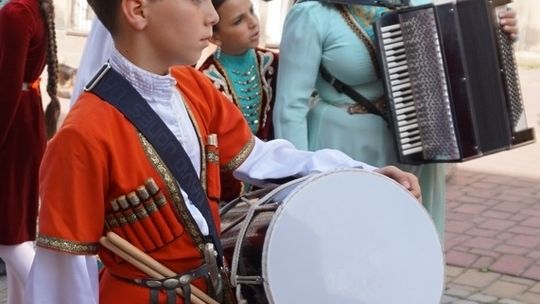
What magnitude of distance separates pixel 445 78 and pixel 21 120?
183 centimetres

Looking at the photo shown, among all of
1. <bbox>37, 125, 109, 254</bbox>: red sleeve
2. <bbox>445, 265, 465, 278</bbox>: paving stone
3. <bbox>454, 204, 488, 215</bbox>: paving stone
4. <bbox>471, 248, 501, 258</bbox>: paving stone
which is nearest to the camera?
<bbox>37, 125, 109, 254</bbox>: red sleeve

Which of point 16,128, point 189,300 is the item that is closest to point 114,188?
point 189,300

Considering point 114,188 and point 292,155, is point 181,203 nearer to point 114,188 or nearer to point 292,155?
point 114,188

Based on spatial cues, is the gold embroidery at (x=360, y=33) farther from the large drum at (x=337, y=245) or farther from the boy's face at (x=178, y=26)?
the boy's face at (x=178, y=26)

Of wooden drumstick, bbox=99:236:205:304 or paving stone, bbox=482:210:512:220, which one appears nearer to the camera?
wooden drumstick, bbox=99:236:205:304

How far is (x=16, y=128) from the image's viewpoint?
372 centimetres

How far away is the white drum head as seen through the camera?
5.81 feet

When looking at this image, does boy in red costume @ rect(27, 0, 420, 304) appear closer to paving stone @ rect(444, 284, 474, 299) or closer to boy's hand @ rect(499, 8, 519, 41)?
boy's hand @ rect(499, 8, 519, 41)

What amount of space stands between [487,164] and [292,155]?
531cm

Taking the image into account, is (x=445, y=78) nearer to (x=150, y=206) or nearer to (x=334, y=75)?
(x=334, y=75)

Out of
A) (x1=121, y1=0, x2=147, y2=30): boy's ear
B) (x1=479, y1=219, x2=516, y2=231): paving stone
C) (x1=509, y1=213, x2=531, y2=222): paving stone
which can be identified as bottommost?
Answer: (x1=509, y1=213, x2=531, y2=222): paving stone

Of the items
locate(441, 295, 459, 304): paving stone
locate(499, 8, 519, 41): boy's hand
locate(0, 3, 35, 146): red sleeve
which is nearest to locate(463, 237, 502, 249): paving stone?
locate(441, 295, 459, 304): paving stone

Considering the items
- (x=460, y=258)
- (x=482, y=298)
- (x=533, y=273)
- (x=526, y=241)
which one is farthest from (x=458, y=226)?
(x=482, y=298)

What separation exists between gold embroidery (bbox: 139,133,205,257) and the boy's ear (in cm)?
22
